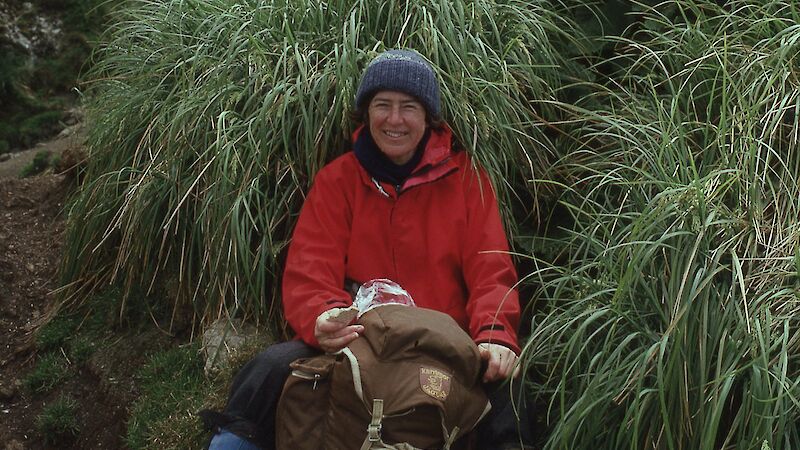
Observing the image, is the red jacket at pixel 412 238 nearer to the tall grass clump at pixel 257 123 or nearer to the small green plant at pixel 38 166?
the tall grass clump at pixel 257 123

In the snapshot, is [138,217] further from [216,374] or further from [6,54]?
[6,54]

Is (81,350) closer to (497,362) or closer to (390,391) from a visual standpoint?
(390,391)

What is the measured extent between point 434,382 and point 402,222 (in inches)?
30.1

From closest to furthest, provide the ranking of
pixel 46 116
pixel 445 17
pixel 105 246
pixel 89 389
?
pixel 445 17
pixel 89 389
pixel 105 246
pixel 46 116

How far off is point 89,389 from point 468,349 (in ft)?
7.22

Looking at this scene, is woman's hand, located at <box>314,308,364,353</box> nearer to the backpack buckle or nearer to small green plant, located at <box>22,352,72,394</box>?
the backpack buckle

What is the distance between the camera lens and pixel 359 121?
3961mm

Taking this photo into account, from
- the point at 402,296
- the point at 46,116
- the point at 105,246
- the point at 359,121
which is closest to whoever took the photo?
the point at 402,296

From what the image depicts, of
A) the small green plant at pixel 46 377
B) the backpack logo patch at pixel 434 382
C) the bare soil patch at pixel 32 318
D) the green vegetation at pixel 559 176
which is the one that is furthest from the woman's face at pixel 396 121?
the small green plant at pixel 46 377

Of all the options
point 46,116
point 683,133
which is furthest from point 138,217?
point 46,116

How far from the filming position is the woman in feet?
11.8

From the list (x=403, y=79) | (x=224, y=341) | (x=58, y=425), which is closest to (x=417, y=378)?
(x=403, y=79)

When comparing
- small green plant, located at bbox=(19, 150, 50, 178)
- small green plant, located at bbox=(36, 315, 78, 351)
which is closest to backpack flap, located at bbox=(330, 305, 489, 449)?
small green plant, located at bbox=(36, 315, 78, 351)

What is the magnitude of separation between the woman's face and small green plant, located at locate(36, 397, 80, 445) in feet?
6.36
